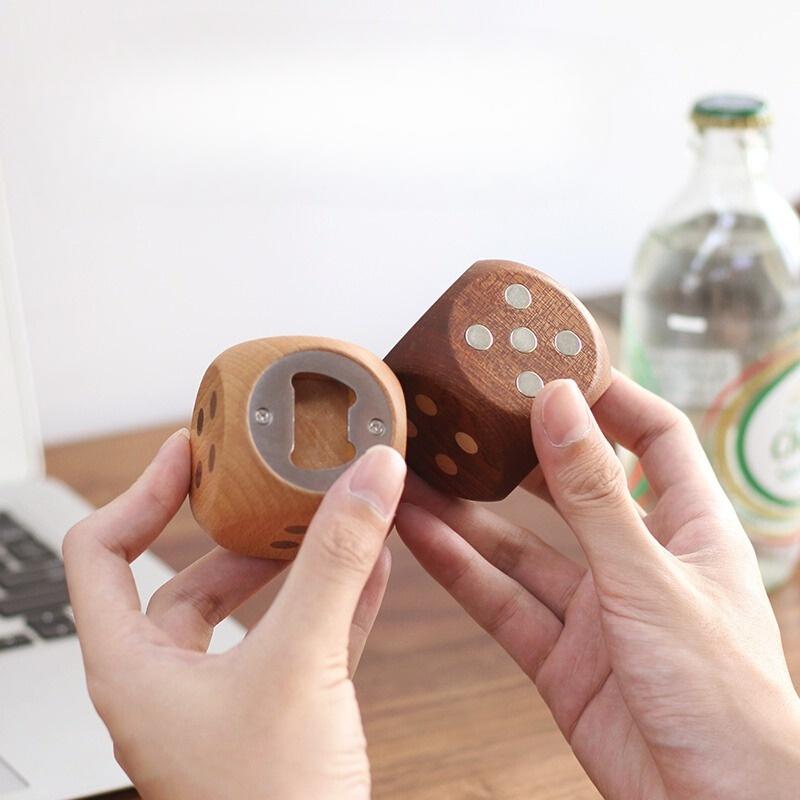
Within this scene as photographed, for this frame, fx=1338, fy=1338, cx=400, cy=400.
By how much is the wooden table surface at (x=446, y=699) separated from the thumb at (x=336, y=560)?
23cm

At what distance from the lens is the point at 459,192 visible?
3.97 feet

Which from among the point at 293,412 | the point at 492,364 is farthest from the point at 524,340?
the point at 293,412

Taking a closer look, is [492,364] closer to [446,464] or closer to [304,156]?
[446,464]

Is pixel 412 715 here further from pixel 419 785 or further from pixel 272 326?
pixel 272 326

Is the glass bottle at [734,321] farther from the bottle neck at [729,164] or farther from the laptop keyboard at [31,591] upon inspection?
the laptop keyboard at [31,591]

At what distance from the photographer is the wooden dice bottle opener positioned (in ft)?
1.87

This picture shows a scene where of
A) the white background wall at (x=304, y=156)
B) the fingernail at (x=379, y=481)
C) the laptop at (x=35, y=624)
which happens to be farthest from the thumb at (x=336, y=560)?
the white background wall at (x=304, y=156)

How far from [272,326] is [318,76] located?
0.22 m

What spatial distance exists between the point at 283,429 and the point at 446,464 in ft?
0.40

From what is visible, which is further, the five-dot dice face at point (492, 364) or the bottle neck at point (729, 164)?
the bottle neck at point (729, 164)

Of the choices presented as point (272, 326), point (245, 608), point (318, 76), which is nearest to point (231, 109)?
point (318, 76)

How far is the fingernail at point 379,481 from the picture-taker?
1.75ft

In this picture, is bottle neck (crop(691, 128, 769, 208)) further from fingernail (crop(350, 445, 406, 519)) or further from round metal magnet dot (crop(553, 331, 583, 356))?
fingernail (crop(350, 445, 406, 519))

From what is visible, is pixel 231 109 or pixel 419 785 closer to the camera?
pixel 419 785
